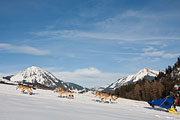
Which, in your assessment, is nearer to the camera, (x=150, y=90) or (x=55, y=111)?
(x=55, y=111)

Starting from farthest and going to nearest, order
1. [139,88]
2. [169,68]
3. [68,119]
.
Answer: [169,68] < [139,88] < [68,119]

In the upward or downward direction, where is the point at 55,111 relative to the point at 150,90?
upward

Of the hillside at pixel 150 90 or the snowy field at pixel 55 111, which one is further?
the hillside at pixel 150 90

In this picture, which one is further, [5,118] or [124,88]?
[124,88]

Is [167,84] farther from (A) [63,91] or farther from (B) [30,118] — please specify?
(B) [30,118]

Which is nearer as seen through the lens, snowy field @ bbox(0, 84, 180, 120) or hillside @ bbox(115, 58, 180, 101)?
snowy field @ bbox(0, 84, 180, 120)

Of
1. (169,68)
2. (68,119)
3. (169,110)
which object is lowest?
(169,110)

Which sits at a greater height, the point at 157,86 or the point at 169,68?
the point at 169,68

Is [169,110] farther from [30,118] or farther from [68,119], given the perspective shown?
[30,118]

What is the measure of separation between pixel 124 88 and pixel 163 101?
117118 millimetres

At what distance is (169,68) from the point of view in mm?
183000

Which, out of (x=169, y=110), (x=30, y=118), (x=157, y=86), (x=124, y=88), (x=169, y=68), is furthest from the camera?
(x=169, y=68)

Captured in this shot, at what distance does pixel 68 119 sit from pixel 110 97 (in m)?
11.4

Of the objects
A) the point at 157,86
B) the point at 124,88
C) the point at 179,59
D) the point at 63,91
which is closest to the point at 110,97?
the point at 63,91
